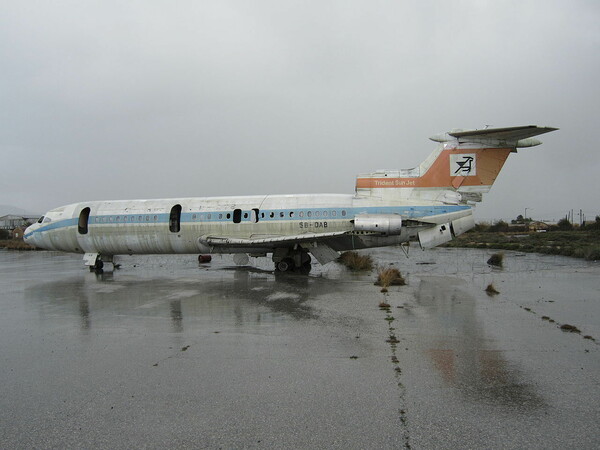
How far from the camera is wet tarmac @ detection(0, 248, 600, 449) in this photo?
405cm

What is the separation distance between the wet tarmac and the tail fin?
5908 mm

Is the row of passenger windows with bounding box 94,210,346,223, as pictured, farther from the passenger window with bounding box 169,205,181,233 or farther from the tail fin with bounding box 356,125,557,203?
the tail fin with bounding box 356,125,557,203

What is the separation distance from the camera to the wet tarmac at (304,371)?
4047 millimetres

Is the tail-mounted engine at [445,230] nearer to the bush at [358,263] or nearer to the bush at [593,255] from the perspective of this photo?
the bush at [358,263]

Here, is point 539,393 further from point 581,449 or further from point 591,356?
point 591,356

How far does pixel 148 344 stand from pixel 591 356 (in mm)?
7334

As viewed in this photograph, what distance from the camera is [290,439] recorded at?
3.91m

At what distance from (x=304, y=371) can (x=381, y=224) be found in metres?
11.0

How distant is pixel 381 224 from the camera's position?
15.9 metres

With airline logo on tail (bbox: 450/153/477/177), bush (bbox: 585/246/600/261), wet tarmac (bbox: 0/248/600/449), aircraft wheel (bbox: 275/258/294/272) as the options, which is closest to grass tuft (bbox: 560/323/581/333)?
wet tarmac (bbox: 0/248/600/449)

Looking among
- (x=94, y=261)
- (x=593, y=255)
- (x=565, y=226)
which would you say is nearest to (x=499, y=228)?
(x=565, y=226)

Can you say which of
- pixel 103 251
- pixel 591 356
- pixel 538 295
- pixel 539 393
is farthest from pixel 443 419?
pixel 103 251

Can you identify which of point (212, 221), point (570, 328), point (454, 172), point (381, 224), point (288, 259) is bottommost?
point (570, 328)

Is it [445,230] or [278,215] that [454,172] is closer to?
[445,230]
